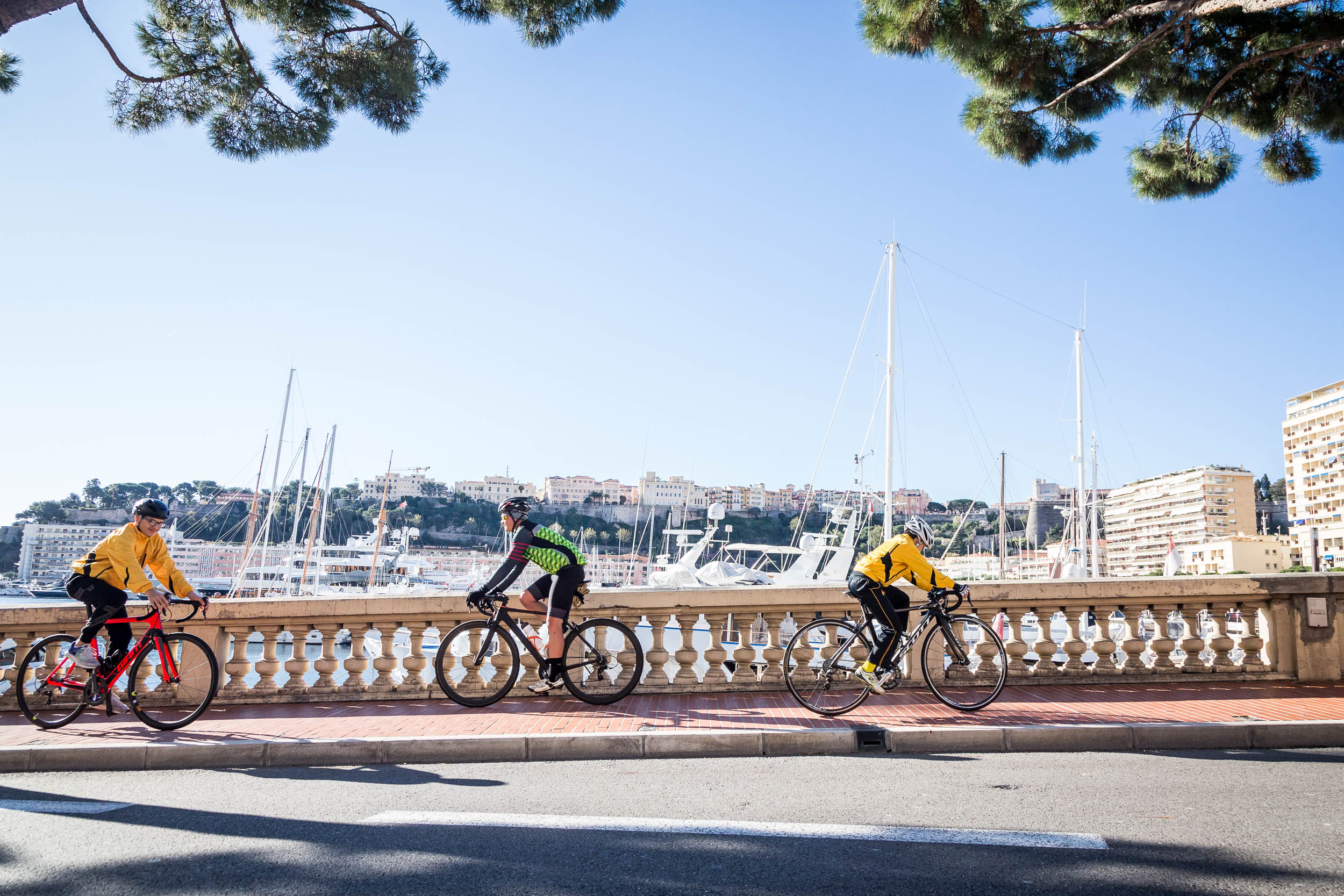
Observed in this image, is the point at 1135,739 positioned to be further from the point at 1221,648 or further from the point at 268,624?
the point at 268,624

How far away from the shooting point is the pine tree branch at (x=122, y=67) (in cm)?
682

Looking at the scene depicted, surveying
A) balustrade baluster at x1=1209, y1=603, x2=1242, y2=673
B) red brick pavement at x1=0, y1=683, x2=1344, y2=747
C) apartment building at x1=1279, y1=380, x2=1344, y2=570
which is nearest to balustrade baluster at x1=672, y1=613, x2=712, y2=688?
red brick pavement at x1=0, y1=683, x2=1344, y2=747

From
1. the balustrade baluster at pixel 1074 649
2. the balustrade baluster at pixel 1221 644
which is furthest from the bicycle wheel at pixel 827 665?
the balustrade baluster at pixel 1221 644

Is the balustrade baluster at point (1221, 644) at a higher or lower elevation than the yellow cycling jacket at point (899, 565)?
lower

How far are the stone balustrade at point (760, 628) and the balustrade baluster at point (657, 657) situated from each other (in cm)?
1

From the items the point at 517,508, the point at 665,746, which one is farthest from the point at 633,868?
the point at 517,508

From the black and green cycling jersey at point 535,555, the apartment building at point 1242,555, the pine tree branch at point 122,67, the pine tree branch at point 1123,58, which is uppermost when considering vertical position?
the apartment building at point 1242,555

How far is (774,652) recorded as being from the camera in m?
7.19

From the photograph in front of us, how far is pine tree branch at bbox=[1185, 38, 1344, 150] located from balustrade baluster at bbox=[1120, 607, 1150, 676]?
531cm

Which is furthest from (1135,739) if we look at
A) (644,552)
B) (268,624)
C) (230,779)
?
(644,552)

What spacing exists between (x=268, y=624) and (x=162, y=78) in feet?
16.6

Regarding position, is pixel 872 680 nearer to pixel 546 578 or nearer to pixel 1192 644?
pixel 546 578

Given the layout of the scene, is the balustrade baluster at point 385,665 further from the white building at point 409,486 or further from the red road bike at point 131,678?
the white building at point 409,486

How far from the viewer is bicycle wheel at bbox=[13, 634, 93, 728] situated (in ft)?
20.5
